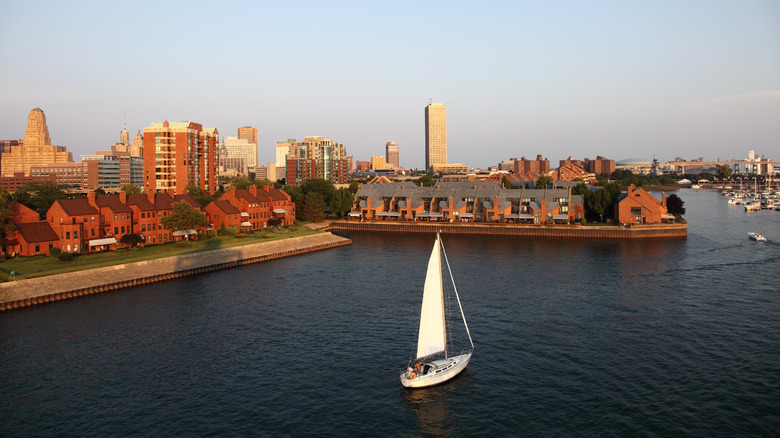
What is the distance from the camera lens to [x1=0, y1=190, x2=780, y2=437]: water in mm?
28328

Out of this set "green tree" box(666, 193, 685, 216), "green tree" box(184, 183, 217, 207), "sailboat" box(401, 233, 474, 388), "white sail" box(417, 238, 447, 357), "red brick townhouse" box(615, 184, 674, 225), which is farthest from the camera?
"green tree" box(666, 193, 685, 216)

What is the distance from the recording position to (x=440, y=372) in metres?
32.5

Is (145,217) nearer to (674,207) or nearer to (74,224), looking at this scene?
(74,224)

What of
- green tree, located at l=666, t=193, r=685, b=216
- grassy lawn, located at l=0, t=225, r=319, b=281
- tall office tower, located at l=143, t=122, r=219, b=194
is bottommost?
grassy lawn, located at l=0, t=225, r=319, b=281

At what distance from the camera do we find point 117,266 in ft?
194

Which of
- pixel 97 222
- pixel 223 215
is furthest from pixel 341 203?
pixel 97 222

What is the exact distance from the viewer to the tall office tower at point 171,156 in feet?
400

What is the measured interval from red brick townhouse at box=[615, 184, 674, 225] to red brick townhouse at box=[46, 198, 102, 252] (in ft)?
269

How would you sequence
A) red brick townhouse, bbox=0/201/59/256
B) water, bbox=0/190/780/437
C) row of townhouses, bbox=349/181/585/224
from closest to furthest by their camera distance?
water, bbox=0/190/780/437 < red brick townhouse, bbox=0/201/59/256 < row of townhouses, bbox=349/181/585/224

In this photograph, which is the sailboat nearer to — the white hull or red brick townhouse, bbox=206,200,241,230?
the white hull

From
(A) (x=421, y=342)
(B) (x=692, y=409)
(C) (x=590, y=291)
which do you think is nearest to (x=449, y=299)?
(C) (x=590, y=291)

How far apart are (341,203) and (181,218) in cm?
4494

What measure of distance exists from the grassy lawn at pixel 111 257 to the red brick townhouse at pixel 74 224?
3.00m

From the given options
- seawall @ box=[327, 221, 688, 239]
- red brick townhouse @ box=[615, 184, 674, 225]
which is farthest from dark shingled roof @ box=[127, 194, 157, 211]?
red brick townhouse @ box=[615, 184, 674, 225]
